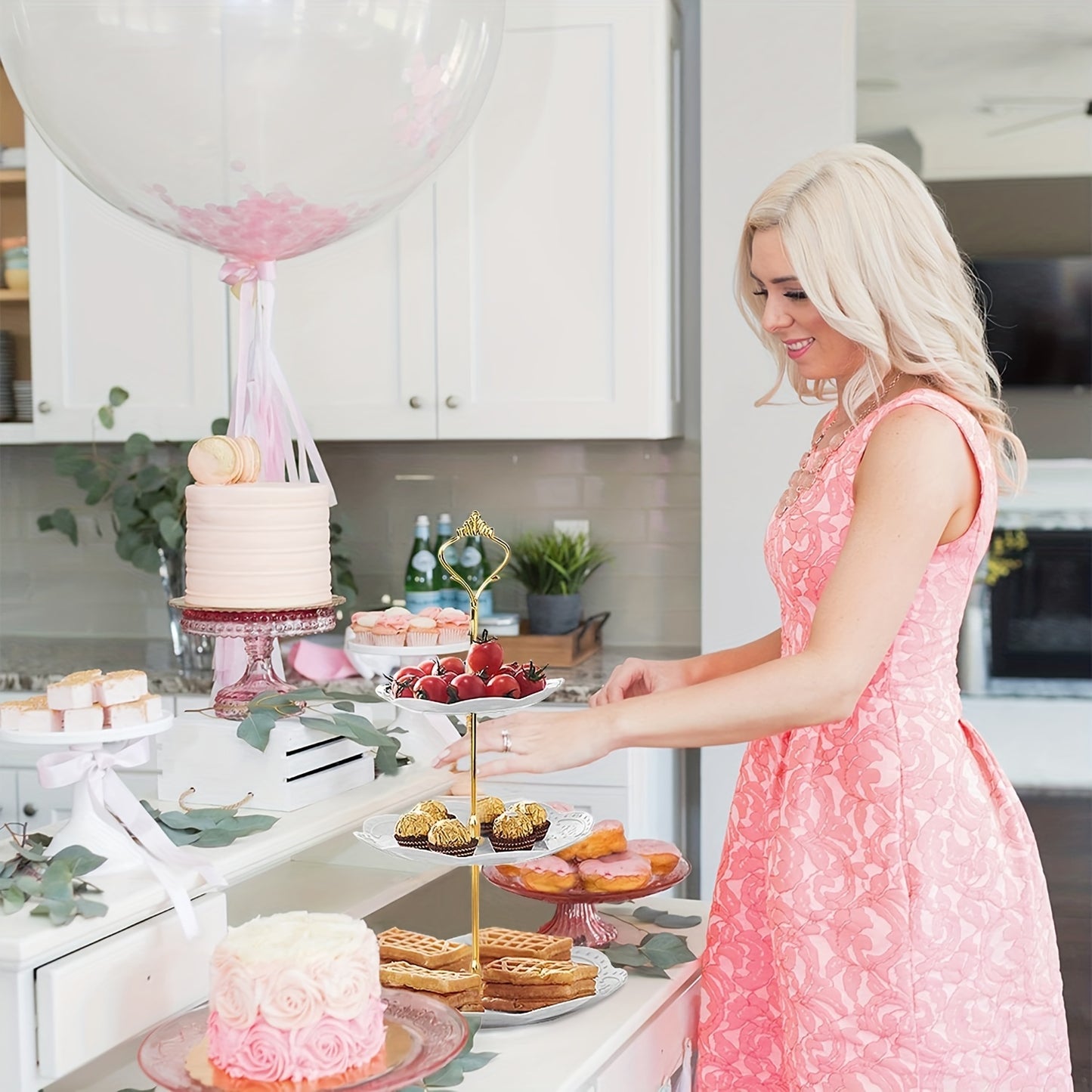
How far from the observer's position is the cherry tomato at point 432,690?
1227 millimetres

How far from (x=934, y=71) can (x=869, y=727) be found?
4.30 m

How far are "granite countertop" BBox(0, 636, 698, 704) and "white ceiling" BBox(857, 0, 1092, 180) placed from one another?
222 cm

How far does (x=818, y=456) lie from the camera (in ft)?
5.05

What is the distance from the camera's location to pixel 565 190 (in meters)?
2.96

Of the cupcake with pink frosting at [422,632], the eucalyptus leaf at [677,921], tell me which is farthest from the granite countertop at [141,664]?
the eucalyptus leaf at [677,921]

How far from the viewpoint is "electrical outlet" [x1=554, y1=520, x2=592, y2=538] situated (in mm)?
3385

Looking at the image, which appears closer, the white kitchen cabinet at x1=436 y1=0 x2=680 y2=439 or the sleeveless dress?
the sleeveless dress

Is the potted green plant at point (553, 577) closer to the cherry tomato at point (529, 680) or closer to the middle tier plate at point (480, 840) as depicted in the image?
the middle tier plate at point (480, 840)

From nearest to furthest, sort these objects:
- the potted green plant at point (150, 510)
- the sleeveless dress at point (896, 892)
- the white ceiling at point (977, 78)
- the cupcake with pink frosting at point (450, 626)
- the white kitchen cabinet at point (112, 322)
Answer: the sleeveless dress at point (896, 892) → the cupcake with pink frosting at point (450, 626) → the potted green plant at point (150, 510) → the white kitchen cabinet at point (112, 322) → the white ceiling at point (977, 78)

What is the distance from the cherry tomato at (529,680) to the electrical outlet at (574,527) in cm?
209

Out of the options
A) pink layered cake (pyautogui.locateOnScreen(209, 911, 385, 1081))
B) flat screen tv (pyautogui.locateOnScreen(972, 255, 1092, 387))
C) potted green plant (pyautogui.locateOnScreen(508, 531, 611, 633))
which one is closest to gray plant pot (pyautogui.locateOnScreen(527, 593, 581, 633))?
potted green plant (pyautogui.locateOnScreen(508, 531, 611, 633))

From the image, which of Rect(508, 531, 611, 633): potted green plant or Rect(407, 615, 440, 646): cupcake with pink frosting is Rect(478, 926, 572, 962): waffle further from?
Rect(508, 531, 611, 633): potted green plant

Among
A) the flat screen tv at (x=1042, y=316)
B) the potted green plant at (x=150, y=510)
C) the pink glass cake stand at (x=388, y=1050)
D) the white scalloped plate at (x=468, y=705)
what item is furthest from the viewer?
the flat screen tv at (x=1042, y=316)

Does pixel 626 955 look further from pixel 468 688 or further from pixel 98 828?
pixel 98 828
